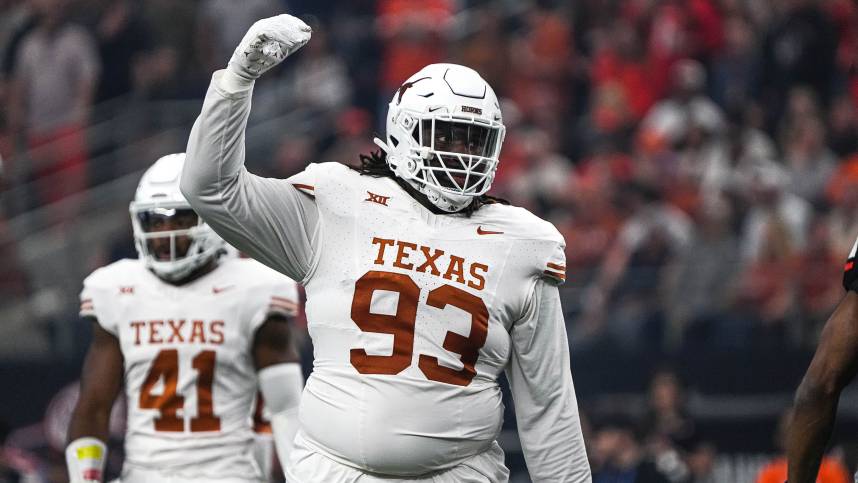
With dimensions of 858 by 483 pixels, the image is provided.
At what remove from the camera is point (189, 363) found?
201 inches

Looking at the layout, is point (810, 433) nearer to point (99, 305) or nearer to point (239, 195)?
point (239, 195)

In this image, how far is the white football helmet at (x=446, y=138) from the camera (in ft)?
12.9

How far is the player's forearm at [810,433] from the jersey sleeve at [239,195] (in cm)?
140

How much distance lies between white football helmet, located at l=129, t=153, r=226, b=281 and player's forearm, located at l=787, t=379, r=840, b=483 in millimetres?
2334

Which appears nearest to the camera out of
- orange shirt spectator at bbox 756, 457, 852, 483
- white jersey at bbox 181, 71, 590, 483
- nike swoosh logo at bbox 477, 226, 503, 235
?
white jersey at bbox 181, 71, 590, 483

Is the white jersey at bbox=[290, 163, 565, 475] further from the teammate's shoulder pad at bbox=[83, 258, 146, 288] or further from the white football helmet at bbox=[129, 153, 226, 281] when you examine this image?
the teammate's shoulder pad at bbox=[83, 258, 146, 288]

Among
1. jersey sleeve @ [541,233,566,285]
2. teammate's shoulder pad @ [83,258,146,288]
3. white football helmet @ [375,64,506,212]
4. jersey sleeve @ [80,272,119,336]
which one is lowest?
jersey sleeve @ [80,272,119,336]

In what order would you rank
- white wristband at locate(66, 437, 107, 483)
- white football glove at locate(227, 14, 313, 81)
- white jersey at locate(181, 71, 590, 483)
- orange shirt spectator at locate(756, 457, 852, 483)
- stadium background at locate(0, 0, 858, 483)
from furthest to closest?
stadium background at locate(0, 0, 858, 483) → orange shirt spectator at locate(756, 457, 852, 483) → white wristband at locate(66, 437, 107, 483) → white jersey at locate(181, 71, 590, 483) → white football glove at locate(227, 14, 313, 81)

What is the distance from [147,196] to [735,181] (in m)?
5.54

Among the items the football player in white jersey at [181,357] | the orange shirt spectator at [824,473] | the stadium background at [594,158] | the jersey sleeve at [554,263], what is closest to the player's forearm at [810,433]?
the jersey sleeve at [554,263]

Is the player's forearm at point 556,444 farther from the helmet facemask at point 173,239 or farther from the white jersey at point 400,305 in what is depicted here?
the helmet facemask at point 173,239

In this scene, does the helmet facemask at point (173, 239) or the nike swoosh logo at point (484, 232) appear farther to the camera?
the helmet facemask at point (173, 239)

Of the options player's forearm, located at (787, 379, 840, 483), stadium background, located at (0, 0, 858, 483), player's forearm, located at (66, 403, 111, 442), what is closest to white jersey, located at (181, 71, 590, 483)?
player's forearm, located at (787, 379, 840, 483)

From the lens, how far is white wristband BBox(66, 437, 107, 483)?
507 cm
